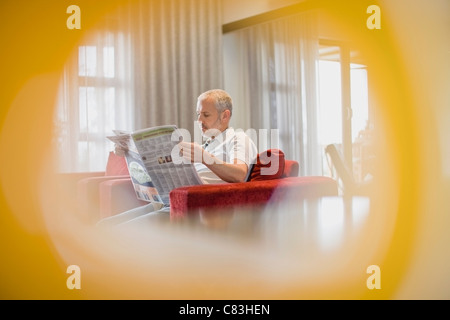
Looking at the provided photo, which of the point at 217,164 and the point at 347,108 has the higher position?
the point at 347,108

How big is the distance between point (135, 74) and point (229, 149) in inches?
105

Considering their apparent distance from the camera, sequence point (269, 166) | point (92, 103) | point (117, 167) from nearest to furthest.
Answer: point (269, 166) < point (117, 167) < point (92, 103)

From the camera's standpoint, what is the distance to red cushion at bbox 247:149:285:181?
72.1 inches

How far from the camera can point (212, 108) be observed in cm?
195

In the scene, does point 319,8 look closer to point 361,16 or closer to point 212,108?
point 361,16

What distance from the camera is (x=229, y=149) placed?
74.7 inches

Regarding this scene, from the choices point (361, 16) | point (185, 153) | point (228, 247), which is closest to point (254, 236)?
point (228, 247)

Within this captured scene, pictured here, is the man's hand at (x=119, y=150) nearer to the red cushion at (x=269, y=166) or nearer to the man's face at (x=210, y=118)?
A: the man's face at (x=210, y=118)

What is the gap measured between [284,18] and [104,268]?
3501 mm

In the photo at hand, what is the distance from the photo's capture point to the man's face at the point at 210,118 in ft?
6.40

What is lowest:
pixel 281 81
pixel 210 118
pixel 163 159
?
pixel 163 159

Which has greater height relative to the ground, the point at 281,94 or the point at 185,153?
the point at 281,94

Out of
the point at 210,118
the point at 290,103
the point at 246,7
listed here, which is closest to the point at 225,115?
the point at 210,118

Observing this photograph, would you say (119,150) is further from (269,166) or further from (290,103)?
(290,103)
